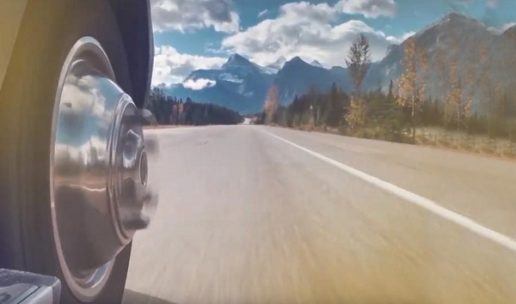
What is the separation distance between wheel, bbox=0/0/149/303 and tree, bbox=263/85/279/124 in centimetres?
46

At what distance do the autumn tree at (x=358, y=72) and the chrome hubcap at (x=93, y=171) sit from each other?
0.74 metres

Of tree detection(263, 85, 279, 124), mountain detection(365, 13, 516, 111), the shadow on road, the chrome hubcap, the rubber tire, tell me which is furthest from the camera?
tree detection(263, 85, 279, 124)

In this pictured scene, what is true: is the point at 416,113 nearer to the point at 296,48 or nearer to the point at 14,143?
the point at 296,48

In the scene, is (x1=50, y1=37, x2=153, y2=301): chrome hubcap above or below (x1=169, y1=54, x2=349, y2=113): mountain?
below

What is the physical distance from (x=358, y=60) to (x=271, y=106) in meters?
0.36

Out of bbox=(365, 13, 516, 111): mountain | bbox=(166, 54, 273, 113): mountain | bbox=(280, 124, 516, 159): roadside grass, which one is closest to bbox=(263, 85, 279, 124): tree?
bbox=(166, 54, 273, 113): mountain

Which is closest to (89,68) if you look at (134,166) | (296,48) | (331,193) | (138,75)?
(138,75)

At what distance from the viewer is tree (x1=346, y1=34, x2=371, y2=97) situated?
2.05 metres

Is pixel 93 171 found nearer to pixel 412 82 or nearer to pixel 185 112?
pixel 185 112

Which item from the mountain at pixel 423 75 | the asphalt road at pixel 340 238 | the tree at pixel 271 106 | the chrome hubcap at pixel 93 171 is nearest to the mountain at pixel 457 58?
the mountain at pixel 423 75

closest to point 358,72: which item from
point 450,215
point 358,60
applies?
point 358,60

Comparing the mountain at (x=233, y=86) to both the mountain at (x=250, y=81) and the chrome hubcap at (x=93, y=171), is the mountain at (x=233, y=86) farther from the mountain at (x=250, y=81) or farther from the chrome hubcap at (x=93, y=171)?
the chrome hubcap at (x=93, y=171)

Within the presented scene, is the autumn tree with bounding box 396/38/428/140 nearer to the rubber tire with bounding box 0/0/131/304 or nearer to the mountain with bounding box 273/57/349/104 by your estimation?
the mountain with bounding box 273/57/349/104

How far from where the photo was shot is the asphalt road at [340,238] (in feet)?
6.36
